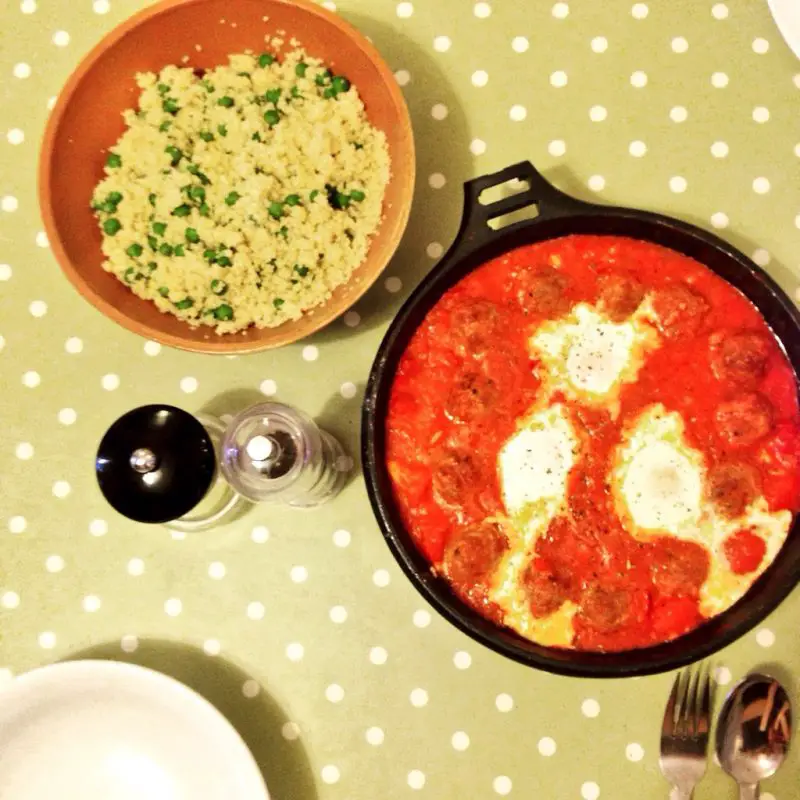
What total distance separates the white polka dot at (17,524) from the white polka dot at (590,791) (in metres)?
1.43

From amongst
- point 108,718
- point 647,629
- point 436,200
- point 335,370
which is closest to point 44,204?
point 335,370

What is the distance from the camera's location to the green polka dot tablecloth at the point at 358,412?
5.98 feet

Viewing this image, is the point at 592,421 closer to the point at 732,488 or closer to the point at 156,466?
the point at 732,488

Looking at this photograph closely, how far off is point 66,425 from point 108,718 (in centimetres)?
69

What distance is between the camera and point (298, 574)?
74.3 inches

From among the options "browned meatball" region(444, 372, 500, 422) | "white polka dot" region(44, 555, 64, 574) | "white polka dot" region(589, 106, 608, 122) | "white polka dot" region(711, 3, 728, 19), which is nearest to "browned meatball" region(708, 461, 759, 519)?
"browned meatball" region(444, 372, 500, 422)

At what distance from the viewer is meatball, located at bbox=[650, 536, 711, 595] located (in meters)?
1.71

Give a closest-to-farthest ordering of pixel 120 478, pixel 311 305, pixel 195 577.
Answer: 1. pixel 120 478
2. pixel 311 305
3. pixel 195 577

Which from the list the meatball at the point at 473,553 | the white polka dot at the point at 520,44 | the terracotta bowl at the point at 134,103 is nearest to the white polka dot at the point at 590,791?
the meatball at the point at 473,553

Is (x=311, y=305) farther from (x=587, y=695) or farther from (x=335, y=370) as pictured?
(x=587, y=695)

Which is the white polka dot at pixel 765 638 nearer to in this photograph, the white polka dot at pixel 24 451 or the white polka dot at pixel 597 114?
the white polka dot at pixel 597 114

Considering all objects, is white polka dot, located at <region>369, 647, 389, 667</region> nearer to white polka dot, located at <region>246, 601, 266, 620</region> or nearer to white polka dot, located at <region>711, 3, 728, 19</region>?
white polka dot, located at <region>246, 601, 266, 620</region>

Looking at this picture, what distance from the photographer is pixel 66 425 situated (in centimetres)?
196

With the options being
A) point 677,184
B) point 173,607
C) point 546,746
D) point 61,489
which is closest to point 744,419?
point 677,184
